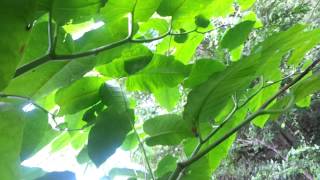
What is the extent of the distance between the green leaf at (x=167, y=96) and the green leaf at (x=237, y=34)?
0.26ft

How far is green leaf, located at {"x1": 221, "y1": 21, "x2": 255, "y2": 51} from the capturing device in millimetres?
400

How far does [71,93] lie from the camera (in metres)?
0.37

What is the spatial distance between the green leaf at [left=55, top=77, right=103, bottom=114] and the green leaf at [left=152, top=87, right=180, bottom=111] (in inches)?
3.3

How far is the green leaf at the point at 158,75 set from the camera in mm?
391

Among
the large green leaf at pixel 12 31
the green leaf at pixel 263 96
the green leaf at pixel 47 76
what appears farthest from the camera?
the green leaf at pixel 263 96

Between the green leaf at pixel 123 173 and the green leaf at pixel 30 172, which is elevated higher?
the green leaf at pixel 30 172

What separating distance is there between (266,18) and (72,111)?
2670mm

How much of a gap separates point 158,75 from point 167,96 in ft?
0.20

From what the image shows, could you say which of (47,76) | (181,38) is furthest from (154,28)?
(47,76)

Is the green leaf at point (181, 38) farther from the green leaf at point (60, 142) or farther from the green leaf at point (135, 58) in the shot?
the green leaf at point (60, 142)

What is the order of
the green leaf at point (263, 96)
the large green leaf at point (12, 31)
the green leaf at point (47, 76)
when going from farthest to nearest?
the green leaf at point (263, 96), the green leaf at point (47, 76), the large green leaf at point (12, 31)

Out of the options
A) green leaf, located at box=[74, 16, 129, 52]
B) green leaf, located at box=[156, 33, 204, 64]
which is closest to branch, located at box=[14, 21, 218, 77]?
green leaf, located at box=[74, 16, 129, 52]

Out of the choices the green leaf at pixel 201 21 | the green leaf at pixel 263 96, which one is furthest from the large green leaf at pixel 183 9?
the green leaf at pixel 263 96

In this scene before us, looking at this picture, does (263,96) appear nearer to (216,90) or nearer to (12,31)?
(216,90)
